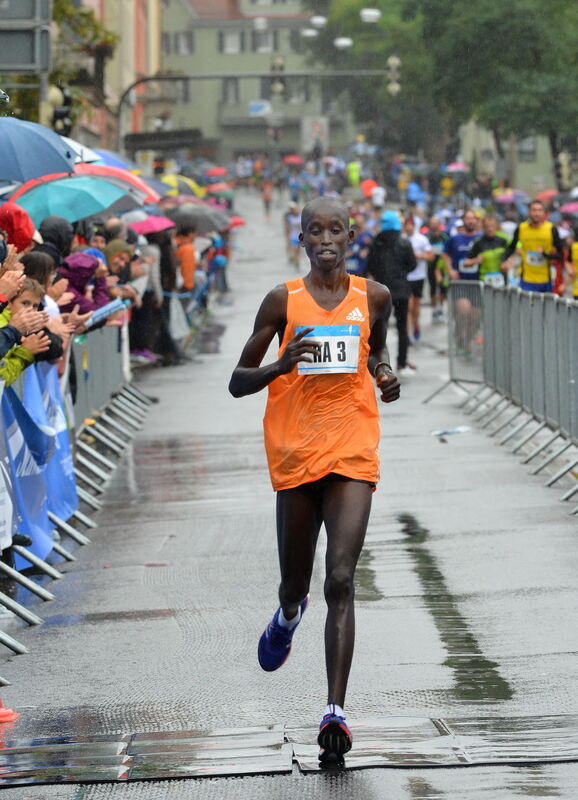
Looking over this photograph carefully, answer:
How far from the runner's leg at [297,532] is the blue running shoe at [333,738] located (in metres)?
0.74

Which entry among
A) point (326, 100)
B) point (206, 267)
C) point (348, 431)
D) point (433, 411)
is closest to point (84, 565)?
point (348, 431)

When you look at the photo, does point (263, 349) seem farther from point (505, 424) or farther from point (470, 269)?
point (470, 269)

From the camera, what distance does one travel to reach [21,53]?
16.4 metres

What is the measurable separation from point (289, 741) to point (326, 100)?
Result: 465 feet

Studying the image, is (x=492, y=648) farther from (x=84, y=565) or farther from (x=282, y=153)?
(x=282, y=153)

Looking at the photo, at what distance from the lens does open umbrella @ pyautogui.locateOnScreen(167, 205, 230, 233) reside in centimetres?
2997

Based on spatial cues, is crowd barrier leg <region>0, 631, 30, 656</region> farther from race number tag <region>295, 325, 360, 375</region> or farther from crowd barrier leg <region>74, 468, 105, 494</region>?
crowd barrier leg <region>74, 468, 105, 494</region>

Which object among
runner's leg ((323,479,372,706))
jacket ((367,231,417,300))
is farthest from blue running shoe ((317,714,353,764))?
jacket ((367,231,417,300))

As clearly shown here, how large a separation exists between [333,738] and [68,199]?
1023 cm

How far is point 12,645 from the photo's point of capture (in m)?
8.23

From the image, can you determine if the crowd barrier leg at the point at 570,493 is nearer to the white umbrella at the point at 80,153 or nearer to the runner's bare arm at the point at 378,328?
the white umbrella at the point at 80,153

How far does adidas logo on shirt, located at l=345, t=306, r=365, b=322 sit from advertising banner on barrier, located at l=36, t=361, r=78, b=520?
4832 mm

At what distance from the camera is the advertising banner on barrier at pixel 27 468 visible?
9.89 m

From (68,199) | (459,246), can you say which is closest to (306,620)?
(68,199)
